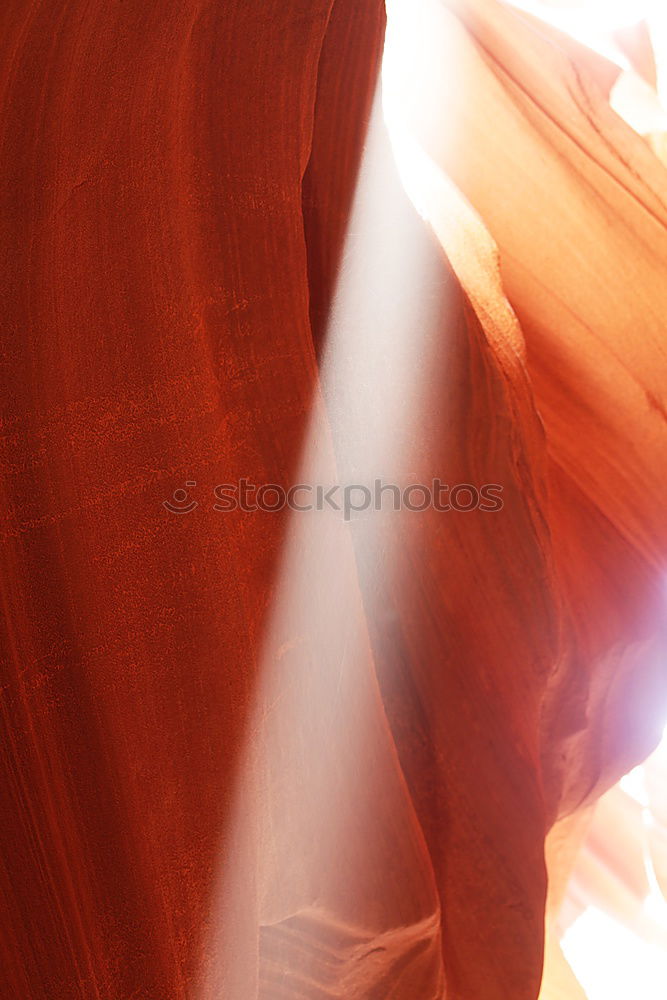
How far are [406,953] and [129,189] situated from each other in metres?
0.91

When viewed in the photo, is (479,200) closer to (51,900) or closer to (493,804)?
(493,804)

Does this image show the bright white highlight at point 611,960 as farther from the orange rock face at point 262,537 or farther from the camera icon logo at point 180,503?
the camera icon logo at point 180,503

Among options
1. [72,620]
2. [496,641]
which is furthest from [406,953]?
[72,620]

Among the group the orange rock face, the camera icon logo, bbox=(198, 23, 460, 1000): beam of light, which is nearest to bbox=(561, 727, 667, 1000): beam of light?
the orange rock face

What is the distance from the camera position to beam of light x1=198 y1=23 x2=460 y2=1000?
0.84 metres

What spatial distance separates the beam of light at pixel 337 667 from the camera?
2.77 ft

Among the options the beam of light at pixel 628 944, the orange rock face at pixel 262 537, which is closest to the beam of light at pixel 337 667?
the orange rock face at pixel 262 537

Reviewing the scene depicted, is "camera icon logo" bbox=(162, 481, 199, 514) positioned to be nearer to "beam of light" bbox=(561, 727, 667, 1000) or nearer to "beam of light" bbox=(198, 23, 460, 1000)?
"beam of light" bbox=(198, 23, 460, 1000)

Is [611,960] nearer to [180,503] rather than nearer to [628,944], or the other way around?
[628,944]

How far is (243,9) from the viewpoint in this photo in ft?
3.31

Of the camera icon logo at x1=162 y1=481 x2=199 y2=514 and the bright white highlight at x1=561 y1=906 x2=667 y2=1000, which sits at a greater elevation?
the camera icon logo at x1=162 y1=481 x2=199 y2=514

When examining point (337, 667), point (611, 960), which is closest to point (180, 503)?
point (337, 667)

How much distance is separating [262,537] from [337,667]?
17 centimetres

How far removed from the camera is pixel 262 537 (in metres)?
0.87
